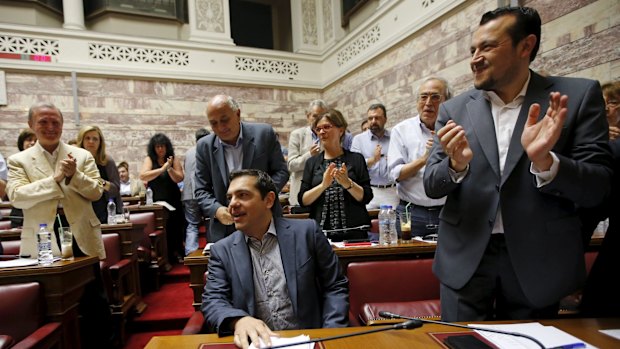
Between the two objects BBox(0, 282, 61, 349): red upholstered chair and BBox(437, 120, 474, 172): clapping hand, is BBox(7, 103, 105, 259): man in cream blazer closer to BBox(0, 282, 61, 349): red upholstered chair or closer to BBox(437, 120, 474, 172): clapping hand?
BBox(0, 282, 61, 349): red upholstered chair

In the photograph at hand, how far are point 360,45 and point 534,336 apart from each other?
6334 millimetres

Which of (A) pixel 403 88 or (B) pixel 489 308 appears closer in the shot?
(B) pixel 489 308

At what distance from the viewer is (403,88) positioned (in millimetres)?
5598

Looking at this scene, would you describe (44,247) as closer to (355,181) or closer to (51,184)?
(51,184)

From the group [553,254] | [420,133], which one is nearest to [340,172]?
[420,133]

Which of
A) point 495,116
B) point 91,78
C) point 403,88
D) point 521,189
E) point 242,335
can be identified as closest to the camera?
point 242,335

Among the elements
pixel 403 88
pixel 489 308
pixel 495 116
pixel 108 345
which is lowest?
pixel 108 345

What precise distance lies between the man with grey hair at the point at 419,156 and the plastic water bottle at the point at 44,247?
6.94 ft

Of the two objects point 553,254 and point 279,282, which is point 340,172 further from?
point 553,254

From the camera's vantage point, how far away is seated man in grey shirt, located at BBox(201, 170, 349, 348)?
1.42 m

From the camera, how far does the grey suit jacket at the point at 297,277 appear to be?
1409mm

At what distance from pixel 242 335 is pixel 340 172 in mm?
1247

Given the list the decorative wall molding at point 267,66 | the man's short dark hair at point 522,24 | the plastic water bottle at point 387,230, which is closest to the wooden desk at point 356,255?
the plastic water bottle at point 387,230

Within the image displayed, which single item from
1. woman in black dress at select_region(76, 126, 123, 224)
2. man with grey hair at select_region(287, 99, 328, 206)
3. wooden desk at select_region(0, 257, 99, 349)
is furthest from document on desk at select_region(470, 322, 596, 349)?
woman in black dress at select_region(76, 126, 123, 224)
